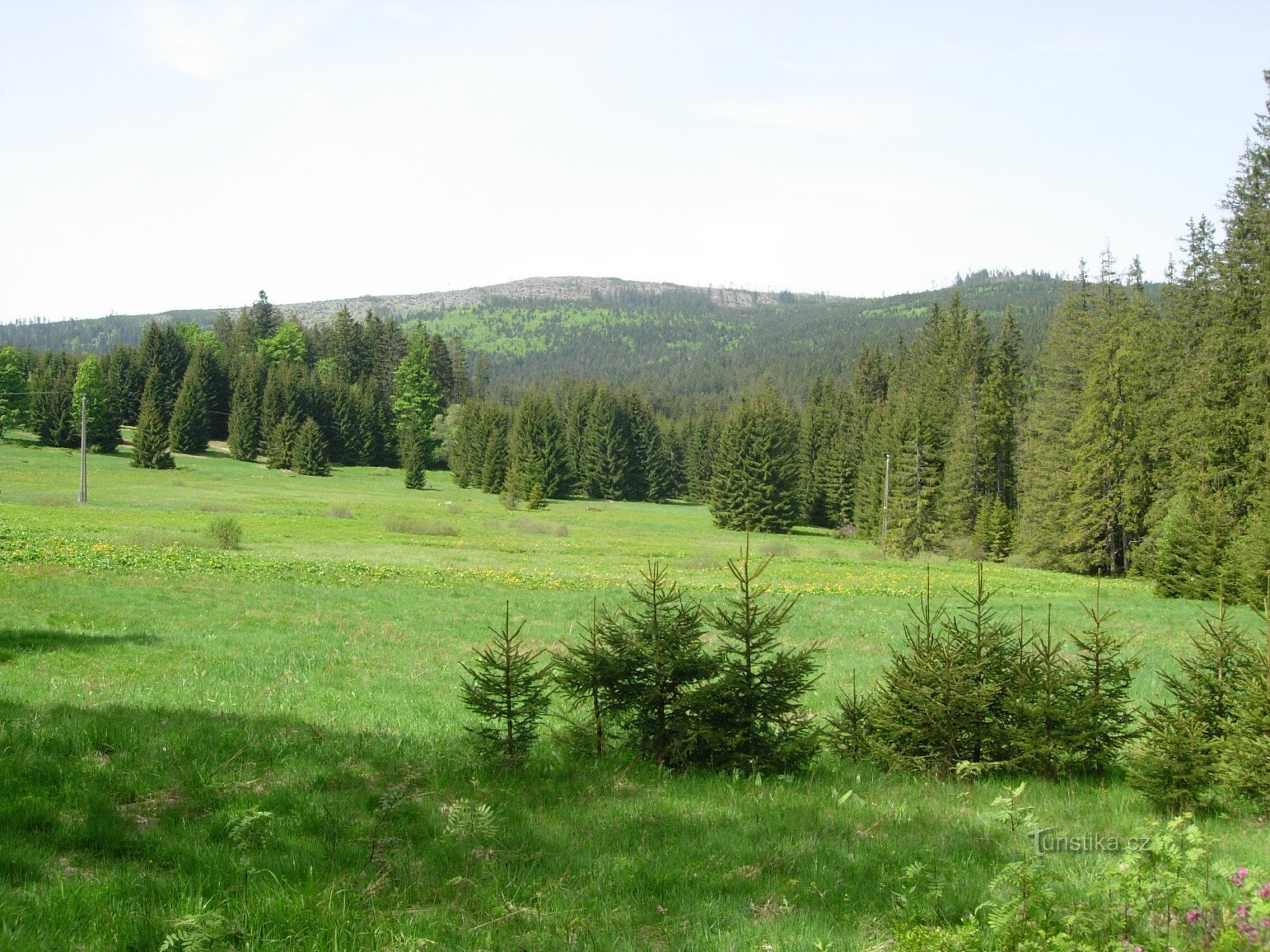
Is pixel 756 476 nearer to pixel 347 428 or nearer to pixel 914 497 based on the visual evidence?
pixel 914 497

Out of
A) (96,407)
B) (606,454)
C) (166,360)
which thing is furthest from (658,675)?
(166,360)

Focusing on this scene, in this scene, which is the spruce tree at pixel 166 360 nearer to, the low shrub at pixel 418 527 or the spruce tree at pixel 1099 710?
the low shrub at pixel 418 527

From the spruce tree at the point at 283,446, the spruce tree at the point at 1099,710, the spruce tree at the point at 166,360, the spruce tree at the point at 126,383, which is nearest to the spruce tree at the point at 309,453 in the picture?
the spruce tree at the point at 283,446

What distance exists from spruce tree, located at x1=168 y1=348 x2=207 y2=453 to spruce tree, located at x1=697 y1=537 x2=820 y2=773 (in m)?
104

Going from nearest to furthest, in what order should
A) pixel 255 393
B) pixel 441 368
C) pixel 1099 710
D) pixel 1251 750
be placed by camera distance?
pixel 1251 750 < pixel 1099 710 < pixel 255 393 < pixel 441 368

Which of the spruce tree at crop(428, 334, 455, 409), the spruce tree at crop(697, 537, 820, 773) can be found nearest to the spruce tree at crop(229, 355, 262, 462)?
the spruce tree at crop(428, 334, 455, 409)

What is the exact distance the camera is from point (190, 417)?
99062 millimetres

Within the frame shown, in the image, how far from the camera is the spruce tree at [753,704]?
7.52m

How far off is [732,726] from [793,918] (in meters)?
3.27

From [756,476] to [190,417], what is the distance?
66960 mm

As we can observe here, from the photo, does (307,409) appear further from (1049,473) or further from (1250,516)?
(1250,516)

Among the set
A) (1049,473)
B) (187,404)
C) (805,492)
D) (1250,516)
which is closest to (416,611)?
(1250,516)

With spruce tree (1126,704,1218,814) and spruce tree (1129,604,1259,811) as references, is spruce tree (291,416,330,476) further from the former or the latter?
spruce tree (1126,704,1218,814)

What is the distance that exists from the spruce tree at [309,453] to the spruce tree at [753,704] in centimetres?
9514
